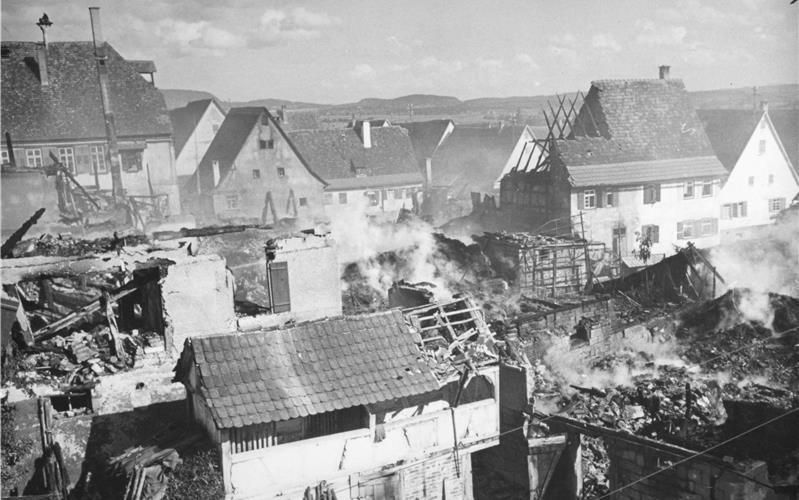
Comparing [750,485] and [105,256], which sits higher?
[105,256]

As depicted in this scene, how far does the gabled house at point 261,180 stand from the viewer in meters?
47.6

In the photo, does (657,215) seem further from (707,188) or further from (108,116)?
(108,116)

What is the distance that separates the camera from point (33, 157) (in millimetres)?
39438

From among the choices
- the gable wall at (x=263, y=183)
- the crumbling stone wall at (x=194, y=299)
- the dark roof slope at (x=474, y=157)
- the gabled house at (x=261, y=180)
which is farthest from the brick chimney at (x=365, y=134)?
the crumbling stone wall at (x=194, y=299)

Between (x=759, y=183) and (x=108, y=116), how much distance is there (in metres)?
40.7

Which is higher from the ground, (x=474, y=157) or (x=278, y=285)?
(x=474, y=157)

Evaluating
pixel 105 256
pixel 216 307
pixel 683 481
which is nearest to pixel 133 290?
pixel 105 256

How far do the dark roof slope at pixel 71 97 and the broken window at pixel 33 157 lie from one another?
2.18 ft

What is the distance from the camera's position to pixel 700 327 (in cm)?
2825

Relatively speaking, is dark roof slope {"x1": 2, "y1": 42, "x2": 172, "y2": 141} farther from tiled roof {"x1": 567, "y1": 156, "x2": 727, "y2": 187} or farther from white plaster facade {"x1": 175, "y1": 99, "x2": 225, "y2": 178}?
tiled roof {"x1": 567, "y1": 156, "x2": 727, "y2": 187}

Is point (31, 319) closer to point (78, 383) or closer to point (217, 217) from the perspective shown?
point (78, 383)

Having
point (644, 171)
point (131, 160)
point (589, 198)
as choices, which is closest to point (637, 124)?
point (644, 171)

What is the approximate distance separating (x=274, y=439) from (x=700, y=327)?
1926 centimetres

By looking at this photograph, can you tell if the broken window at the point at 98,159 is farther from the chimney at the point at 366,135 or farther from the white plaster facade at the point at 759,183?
the white plaster facade at the point at 759,183
